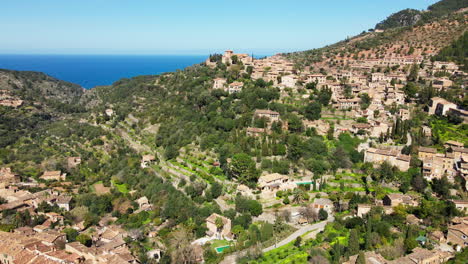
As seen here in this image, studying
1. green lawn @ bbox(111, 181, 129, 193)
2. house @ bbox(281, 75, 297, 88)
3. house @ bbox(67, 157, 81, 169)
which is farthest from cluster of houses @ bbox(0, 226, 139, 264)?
house @ bbox(281, 75, 297, 88)

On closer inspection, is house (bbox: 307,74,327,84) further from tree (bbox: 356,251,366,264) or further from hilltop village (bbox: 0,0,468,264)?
tree (bbox: 356,251,366,264)

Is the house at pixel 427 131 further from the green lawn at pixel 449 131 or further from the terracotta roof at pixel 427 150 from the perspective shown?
the terracotta roof at pixel 427 150

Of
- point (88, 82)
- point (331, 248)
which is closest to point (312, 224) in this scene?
point (331, 248)

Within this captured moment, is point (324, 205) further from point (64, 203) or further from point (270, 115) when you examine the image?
point (64, 203)

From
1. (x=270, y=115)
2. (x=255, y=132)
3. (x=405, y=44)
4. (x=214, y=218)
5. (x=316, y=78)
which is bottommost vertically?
(x=214, y=218)

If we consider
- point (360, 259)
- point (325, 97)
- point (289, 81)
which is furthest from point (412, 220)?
point (289, 81)
